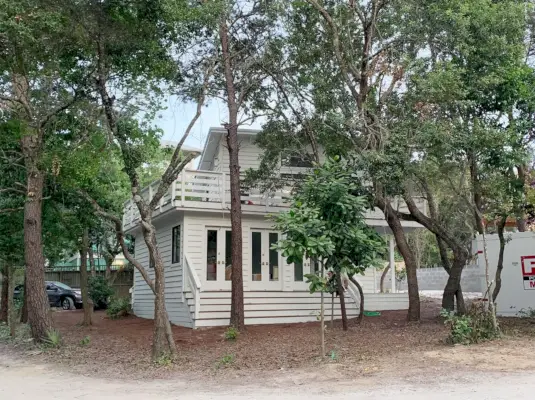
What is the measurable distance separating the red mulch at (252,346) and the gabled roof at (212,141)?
687 centimetres

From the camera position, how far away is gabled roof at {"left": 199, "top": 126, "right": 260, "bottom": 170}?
60.9ft

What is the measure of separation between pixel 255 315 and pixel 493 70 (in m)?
9.34

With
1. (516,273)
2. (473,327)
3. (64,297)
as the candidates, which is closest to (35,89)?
(473,327)

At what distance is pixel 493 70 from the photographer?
40.3 ft

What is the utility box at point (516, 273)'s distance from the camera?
615 inches

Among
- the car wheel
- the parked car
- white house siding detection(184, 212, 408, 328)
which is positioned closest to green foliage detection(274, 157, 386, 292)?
white house siding detection(184, 212, 408, 328)

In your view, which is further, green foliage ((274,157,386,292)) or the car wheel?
the car wheel

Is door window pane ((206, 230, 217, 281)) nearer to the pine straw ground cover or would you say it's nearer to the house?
the house

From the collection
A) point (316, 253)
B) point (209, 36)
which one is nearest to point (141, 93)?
point (209, 36)

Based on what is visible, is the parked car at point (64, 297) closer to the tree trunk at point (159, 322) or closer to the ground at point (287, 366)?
the ground at point (287, 366)

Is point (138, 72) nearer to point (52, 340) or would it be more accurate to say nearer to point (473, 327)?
point (52, 340)

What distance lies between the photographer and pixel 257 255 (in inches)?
677

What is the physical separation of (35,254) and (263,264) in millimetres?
7000

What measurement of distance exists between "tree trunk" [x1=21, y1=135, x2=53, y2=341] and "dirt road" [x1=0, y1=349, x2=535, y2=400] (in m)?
4.18
